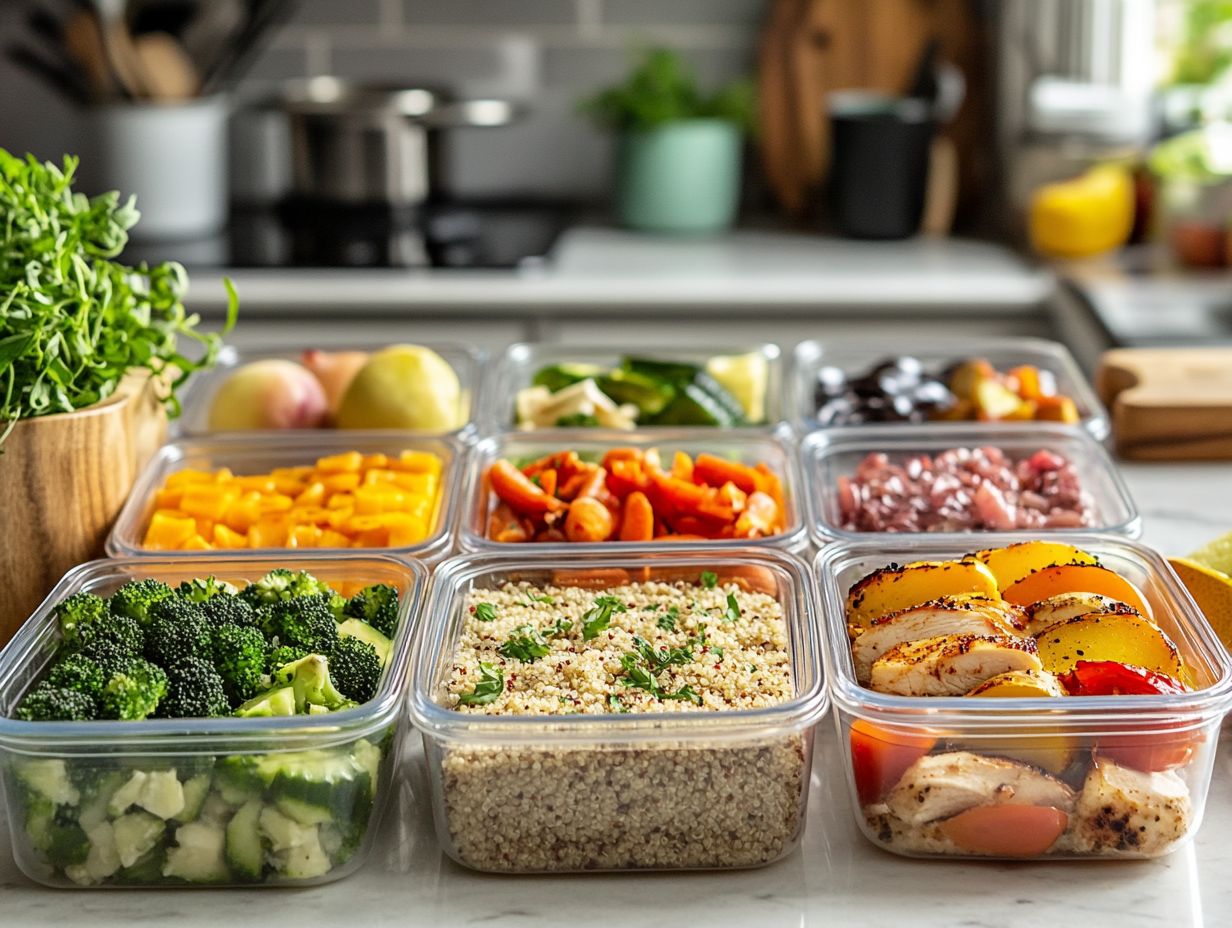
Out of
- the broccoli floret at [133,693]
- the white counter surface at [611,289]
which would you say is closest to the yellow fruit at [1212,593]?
the broccoli floret at [133,693]

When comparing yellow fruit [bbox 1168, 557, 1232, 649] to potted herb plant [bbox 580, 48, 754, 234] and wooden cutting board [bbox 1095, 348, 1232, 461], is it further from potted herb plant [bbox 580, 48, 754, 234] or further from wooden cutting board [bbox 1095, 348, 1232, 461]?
potted herb plant [bbox 580, 48, 754, 234]

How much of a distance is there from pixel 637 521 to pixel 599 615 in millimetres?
256

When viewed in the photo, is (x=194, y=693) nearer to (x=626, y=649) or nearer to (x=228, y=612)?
(x=228, y=612)

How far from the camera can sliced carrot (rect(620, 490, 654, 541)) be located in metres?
1.46

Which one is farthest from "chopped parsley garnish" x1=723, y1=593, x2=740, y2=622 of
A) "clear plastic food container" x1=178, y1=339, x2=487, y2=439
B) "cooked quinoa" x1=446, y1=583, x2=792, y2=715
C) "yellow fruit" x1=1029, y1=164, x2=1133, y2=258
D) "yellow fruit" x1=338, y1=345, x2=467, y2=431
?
"yellow fruit" x1=1029, y1=164, x2=1133, y2=258

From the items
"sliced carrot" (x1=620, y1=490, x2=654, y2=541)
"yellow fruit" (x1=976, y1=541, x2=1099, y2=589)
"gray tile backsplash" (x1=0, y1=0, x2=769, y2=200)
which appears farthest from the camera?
"gray tile backsplash" (x1=0, y1=0, x2=769, y2=200)

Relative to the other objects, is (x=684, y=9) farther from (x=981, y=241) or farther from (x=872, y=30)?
(x=981, y=241)

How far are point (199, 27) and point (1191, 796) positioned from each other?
8.91 ft

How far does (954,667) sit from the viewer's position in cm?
108

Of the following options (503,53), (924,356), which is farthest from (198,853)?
(503,53)

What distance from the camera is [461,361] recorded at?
2.02 meters

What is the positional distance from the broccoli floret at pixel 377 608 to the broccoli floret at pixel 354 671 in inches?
3.4

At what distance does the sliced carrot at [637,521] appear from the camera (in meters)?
1.46

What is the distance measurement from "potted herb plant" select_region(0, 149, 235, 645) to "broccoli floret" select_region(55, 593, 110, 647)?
0.18 m
